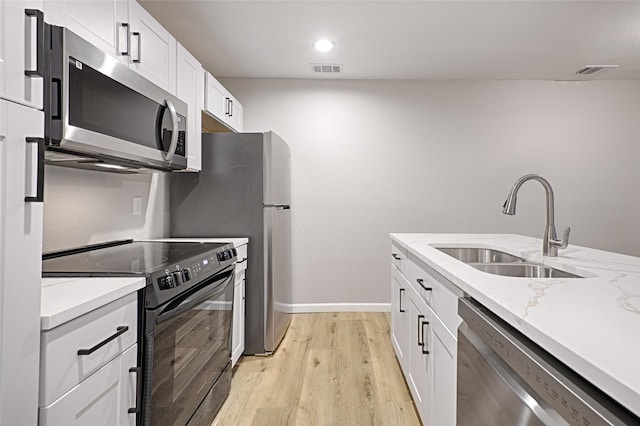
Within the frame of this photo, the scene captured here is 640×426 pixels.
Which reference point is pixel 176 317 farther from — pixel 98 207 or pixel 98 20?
pixel 98 20

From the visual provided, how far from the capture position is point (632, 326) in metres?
0.87

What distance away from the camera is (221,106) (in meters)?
3.59

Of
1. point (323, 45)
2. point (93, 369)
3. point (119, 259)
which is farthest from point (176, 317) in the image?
point (323, 45)

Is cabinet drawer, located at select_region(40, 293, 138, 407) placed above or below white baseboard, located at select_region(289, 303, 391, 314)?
above

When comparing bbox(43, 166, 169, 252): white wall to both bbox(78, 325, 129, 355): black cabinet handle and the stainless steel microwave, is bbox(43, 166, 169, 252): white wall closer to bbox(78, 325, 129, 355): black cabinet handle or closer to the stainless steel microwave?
the stainless steel microwave

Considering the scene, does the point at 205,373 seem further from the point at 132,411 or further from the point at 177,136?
the point at 177,136

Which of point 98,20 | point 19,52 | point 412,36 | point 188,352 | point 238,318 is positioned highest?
point 412,36

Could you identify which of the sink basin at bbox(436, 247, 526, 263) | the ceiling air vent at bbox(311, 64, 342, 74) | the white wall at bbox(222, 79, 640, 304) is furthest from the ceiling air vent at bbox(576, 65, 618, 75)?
the sink basin at bbox(436, 247, 526, 263)

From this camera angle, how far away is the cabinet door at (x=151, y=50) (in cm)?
206

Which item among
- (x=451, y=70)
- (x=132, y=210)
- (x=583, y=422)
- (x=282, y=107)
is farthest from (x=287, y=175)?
(x=583, y=422)

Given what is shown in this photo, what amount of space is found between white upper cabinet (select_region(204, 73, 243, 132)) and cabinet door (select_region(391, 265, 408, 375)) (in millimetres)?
1804

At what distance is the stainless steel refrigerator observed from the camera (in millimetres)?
3195

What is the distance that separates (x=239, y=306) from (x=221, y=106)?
163 centimetres

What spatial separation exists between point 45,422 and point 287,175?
308 cm
